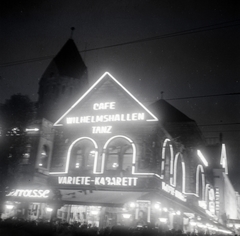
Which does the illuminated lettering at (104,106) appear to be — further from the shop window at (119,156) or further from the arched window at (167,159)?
the arched window at (167,159)

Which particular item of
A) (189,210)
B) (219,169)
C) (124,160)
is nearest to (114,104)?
(124,160)

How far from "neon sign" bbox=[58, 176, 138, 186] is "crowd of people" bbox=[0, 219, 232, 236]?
7483mm

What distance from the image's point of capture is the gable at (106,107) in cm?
2523

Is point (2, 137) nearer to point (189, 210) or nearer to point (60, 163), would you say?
point (60, 163)

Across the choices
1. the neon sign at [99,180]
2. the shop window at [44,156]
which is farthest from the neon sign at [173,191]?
the shop window at [44,156]

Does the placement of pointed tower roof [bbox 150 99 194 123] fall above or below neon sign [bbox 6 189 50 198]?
above

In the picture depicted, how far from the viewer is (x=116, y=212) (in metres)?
23.7

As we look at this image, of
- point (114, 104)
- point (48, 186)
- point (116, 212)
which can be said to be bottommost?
point (116, 212)

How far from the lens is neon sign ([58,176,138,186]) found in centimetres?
2373

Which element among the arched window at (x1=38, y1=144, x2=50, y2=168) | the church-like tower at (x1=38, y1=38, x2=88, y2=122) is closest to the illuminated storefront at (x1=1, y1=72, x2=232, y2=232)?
the arched window at (x1=38, y1=144, x2=50, y2=168)

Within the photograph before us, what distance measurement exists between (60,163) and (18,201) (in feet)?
13.4

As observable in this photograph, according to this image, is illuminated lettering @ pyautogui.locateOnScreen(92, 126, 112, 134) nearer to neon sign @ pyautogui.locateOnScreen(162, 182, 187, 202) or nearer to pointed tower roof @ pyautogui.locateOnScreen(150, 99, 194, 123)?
neon sign @ pyautogui.locateOnScreen(162, 182, 187, 202)

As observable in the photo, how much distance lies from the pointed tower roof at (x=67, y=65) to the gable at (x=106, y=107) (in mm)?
33349

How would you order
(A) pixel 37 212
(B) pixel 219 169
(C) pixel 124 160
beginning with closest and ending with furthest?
(C) pixel 124 160, (A) pixel 37 212, (B) pixel 219 169
